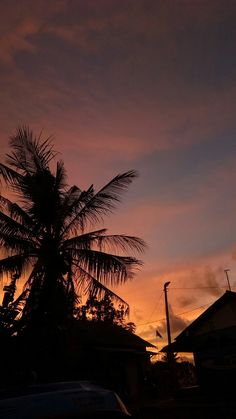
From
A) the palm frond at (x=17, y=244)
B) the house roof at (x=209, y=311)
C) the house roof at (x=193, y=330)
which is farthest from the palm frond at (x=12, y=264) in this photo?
the house roof at (x=209, y=311)

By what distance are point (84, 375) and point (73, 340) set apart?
1.14m

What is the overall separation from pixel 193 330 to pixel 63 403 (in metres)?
18.0

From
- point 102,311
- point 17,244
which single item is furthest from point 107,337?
point 17,244

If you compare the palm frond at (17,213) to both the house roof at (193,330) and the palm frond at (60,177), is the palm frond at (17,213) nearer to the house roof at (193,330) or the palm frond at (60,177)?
the palm frond at (60,177)

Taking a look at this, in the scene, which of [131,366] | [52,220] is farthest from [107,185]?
[131,366]

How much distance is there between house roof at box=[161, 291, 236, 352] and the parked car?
16.3 m

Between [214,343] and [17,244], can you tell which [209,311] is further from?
[17,244]

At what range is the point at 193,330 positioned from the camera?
19734 millimetres

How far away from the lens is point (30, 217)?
46.2 ft

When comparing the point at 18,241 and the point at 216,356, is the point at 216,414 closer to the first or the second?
the point at 216,356

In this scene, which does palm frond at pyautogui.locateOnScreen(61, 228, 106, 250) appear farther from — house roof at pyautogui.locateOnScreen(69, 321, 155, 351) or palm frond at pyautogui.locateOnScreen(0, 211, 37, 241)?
house roof at pyautogui.locateOnScreen(69, 321, 155, 351)

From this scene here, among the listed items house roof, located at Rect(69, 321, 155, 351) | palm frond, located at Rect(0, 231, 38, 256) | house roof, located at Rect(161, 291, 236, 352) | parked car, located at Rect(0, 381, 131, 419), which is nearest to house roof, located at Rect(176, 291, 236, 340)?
house roof, located at Rect(161, 291, 236, 352)

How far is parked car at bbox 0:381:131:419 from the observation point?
8.90 feet

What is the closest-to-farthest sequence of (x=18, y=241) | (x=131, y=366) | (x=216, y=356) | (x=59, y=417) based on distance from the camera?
1. (x=59, y=417)
2. (x=18, y=241)
3. (x=216, y=356)
4. (x=131, y=366)
